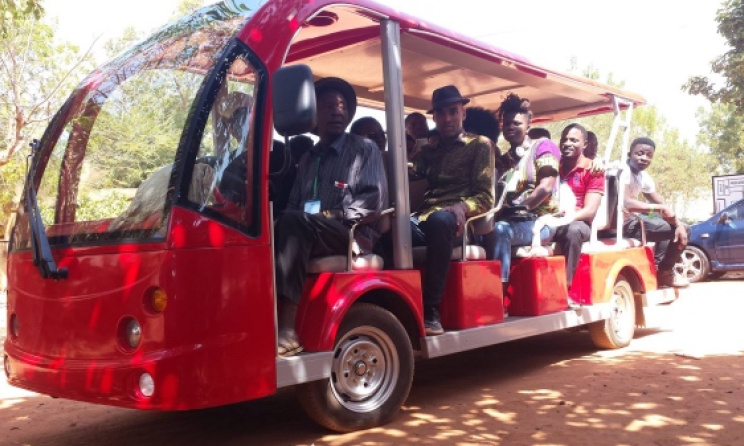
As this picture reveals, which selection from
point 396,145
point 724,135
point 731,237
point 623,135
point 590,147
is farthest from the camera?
point 724,135

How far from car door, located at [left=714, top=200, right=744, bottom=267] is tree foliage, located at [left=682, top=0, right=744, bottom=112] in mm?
7669

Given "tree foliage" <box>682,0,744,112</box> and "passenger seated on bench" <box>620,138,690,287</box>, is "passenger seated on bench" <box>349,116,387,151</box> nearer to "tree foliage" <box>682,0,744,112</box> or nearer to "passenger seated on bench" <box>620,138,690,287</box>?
"passenger seated on bench" <box>620,138,690,287</box>

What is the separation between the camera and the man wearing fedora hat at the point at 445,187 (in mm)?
5367

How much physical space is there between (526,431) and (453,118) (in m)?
2.52

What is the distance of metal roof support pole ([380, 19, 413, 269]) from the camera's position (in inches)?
202

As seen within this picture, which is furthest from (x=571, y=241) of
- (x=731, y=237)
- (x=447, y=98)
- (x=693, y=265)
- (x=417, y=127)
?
(x=693, y=265)

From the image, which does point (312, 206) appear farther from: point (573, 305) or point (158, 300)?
point (573, 305)

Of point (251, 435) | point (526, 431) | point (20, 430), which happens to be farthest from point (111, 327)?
point (526, 431)

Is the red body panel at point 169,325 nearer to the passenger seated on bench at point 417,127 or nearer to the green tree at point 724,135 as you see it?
the passenger seated on bench at point 417,127

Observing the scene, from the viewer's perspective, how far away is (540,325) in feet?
20.9

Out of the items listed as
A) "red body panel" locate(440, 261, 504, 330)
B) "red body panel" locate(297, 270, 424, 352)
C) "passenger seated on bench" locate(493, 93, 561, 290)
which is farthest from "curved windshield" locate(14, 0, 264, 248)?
"passenger seated on bench" locate(493, 93, 561, 290)

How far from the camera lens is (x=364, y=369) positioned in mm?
4836

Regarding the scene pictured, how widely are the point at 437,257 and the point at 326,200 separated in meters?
0.92

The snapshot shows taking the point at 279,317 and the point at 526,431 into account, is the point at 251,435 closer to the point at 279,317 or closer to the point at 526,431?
the point at 279,317
